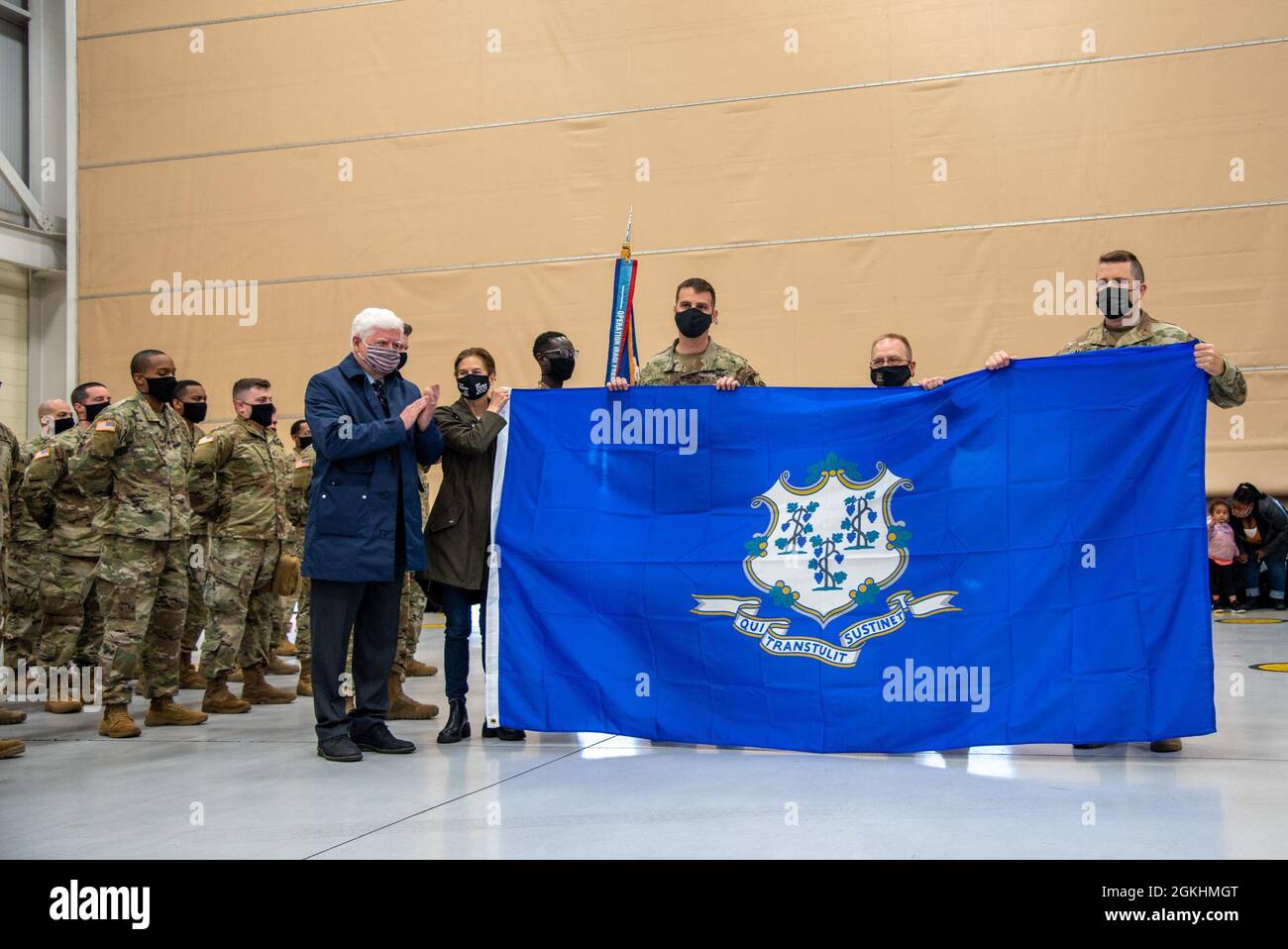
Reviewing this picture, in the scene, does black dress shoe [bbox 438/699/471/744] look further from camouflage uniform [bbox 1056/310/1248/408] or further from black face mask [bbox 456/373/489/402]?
camouflage uniform [bbox 1056/310/1248/408]

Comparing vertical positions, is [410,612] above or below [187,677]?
above

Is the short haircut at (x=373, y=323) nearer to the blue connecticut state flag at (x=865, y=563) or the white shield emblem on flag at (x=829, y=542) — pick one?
the blue connecticut state flag at (x=865, y=563)

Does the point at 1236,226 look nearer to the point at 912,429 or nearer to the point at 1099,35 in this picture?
the point at 1099,35

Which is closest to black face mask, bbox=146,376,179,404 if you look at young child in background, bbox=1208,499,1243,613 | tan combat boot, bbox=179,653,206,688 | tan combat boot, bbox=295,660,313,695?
tan combat boot, bbox=295,660,313,695

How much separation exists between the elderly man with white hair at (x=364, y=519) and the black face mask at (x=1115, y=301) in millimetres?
2600

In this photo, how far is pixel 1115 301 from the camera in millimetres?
4609

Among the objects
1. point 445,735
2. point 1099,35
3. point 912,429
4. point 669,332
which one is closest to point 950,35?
point 1099,35

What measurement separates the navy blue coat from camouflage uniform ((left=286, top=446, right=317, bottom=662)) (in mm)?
2127

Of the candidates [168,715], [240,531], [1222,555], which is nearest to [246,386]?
[240,531]

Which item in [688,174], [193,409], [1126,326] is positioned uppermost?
[688,174]

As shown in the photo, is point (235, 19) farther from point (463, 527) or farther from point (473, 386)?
point (463, 527)

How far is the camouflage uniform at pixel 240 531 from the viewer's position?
20.4 ft

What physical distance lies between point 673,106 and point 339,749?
9.09 meters

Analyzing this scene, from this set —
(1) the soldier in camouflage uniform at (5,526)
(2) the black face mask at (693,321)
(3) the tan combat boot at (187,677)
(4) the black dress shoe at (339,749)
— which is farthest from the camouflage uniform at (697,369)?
(3) the tan combat boot at (187,677)
